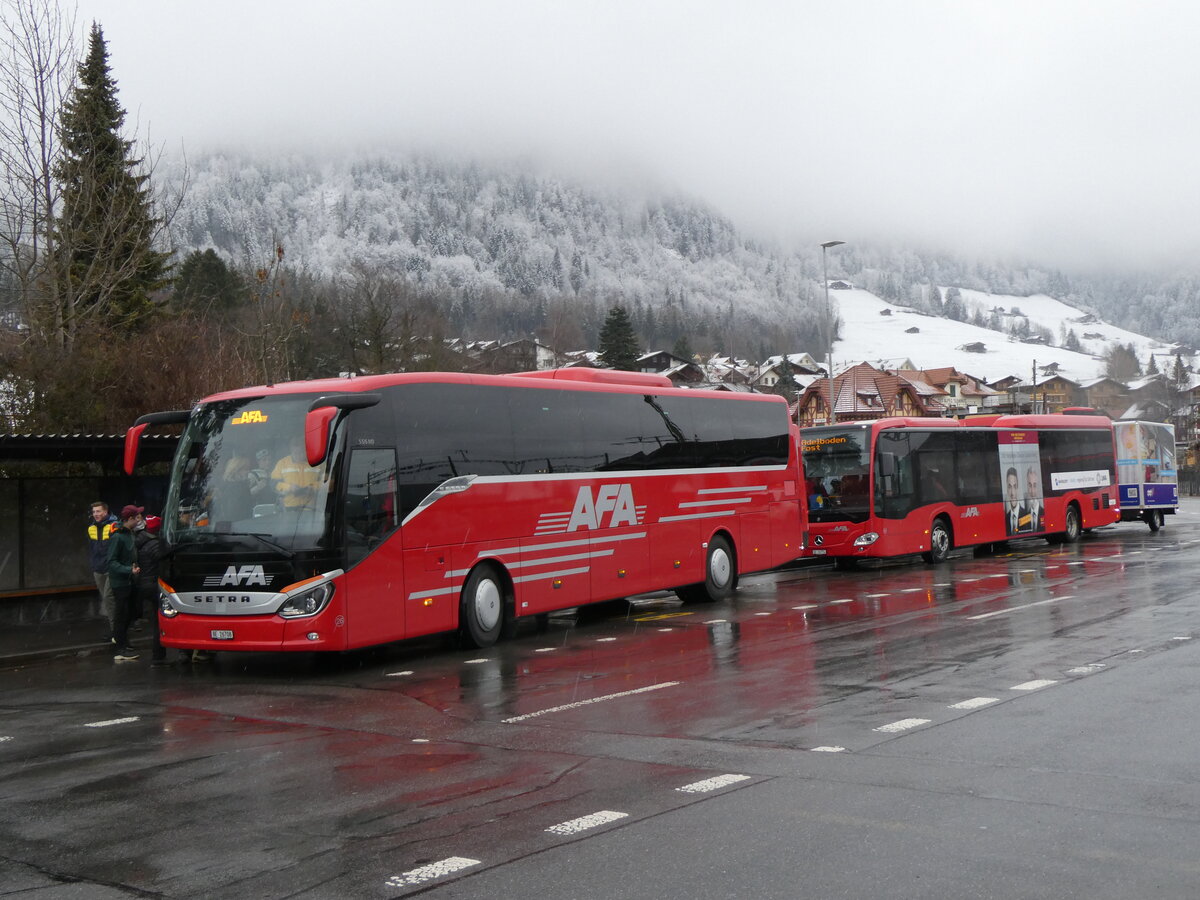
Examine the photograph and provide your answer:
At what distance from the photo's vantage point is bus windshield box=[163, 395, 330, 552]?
522 inches

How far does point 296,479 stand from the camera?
13.4 meters

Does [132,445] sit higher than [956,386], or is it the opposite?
[956,386]

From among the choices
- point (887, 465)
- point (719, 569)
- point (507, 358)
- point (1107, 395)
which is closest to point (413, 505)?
point (719, 569)

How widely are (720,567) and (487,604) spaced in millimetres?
6432

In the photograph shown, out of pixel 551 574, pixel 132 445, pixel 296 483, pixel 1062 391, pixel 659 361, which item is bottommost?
pixel 551 574

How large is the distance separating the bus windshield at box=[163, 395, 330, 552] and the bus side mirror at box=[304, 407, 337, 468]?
1058 millimetres

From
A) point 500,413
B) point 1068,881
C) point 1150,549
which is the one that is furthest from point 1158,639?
point 1150,549

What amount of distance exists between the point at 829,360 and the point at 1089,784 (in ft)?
122

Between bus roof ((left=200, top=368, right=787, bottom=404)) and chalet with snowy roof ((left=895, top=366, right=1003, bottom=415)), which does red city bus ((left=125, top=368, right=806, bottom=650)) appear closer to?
bus roof ((left=200, top=368, right=787, bottom=404))

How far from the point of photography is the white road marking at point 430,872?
5.82 meters

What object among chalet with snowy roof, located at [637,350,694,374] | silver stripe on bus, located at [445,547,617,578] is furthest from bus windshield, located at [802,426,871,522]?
chalet with snowy roof, located at [637,350,694,374]

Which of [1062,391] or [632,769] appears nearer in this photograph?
[632,769]

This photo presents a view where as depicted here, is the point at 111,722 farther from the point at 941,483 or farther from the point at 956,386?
the point at 956,386

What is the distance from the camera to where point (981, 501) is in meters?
29.7
